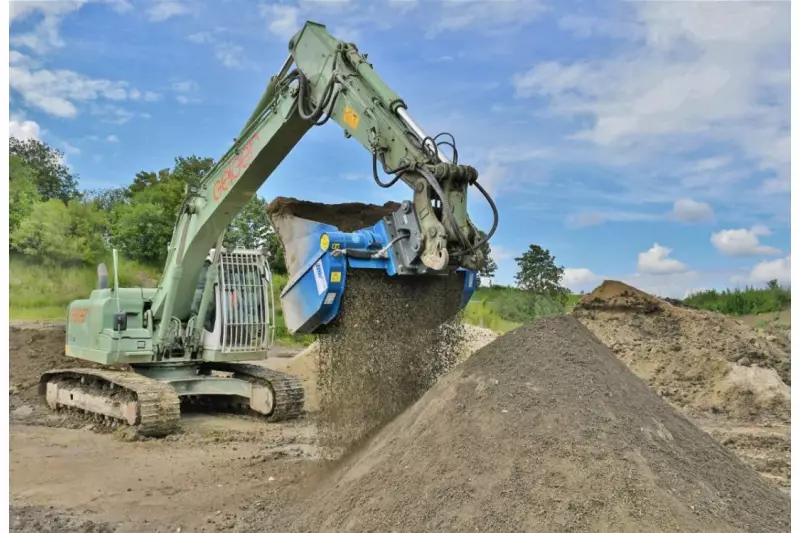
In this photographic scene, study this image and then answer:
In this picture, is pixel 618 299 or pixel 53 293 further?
pixel 53 293

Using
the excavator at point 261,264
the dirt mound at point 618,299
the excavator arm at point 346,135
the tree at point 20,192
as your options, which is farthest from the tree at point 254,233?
the excavator arm at point 346,135

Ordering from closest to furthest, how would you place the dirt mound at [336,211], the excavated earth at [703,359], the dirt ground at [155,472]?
the dirt ground at [155,472]
the dirt mound at [336,211]
the excavated earth at [703,359]

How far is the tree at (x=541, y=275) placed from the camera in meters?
14.5

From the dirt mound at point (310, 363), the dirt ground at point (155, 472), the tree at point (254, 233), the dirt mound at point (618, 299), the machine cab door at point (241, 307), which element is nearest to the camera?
the dirt ground at point (155, 472)

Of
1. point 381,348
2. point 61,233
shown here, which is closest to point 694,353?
point 381,348

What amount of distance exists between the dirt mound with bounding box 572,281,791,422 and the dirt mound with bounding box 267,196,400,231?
6.08m

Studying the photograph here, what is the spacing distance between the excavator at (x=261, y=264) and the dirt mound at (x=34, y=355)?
1.53 metres

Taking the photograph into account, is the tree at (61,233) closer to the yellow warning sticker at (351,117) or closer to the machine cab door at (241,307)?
the machine cab door at (241,307)

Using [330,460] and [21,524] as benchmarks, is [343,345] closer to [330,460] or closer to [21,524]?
[330,460]

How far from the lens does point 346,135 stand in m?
5.57

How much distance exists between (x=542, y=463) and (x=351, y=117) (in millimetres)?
2936

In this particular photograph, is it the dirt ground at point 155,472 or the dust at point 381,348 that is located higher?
the dust at point 381,348

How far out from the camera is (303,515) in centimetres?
448

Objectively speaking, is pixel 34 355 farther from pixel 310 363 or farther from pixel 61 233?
pixel 61 233
